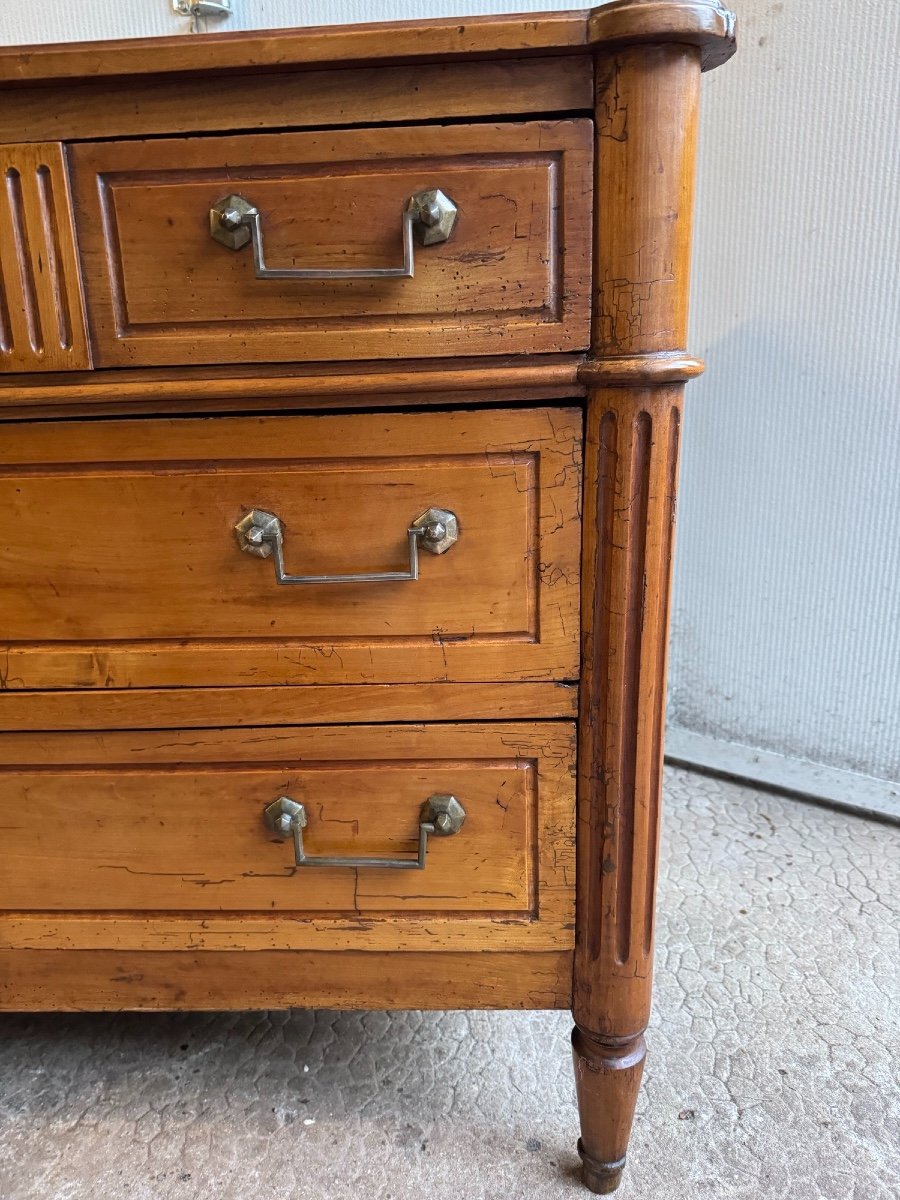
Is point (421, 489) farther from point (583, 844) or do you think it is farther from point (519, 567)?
point (583, 844)

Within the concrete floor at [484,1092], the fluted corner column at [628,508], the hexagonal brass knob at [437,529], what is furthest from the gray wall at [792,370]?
the hexagonal brass knob at [437,529]

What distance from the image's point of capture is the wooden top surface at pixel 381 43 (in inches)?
20.5

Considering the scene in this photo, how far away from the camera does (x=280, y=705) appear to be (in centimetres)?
68

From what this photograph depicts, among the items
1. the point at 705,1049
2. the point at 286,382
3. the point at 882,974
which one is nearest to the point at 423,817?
the point at 286,382

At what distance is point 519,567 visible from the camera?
64 cm

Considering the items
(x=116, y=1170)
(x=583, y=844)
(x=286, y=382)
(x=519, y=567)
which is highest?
(x=286, y=382)

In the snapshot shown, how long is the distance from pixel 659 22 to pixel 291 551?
1.39 feet

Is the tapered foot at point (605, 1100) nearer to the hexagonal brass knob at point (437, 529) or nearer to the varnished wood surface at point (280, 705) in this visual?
the varnished wood surface at point (280, 705)

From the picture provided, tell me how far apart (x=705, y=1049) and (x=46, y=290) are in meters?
0.93

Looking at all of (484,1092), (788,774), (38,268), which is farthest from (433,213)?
(788,774)

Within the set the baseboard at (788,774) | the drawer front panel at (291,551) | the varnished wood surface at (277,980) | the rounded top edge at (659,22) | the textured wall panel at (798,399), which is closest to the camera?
the rounded top edge at (659,22)

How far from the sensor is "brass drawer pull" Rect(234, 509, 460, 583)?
24.5 inches

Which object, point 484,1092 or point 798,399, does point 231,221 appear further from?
point 798,399

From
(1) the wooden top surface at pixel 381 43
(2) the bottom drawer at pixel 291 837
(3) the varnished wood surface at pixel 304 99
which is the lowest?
(2) the bottom drawer at pixel 291 837
